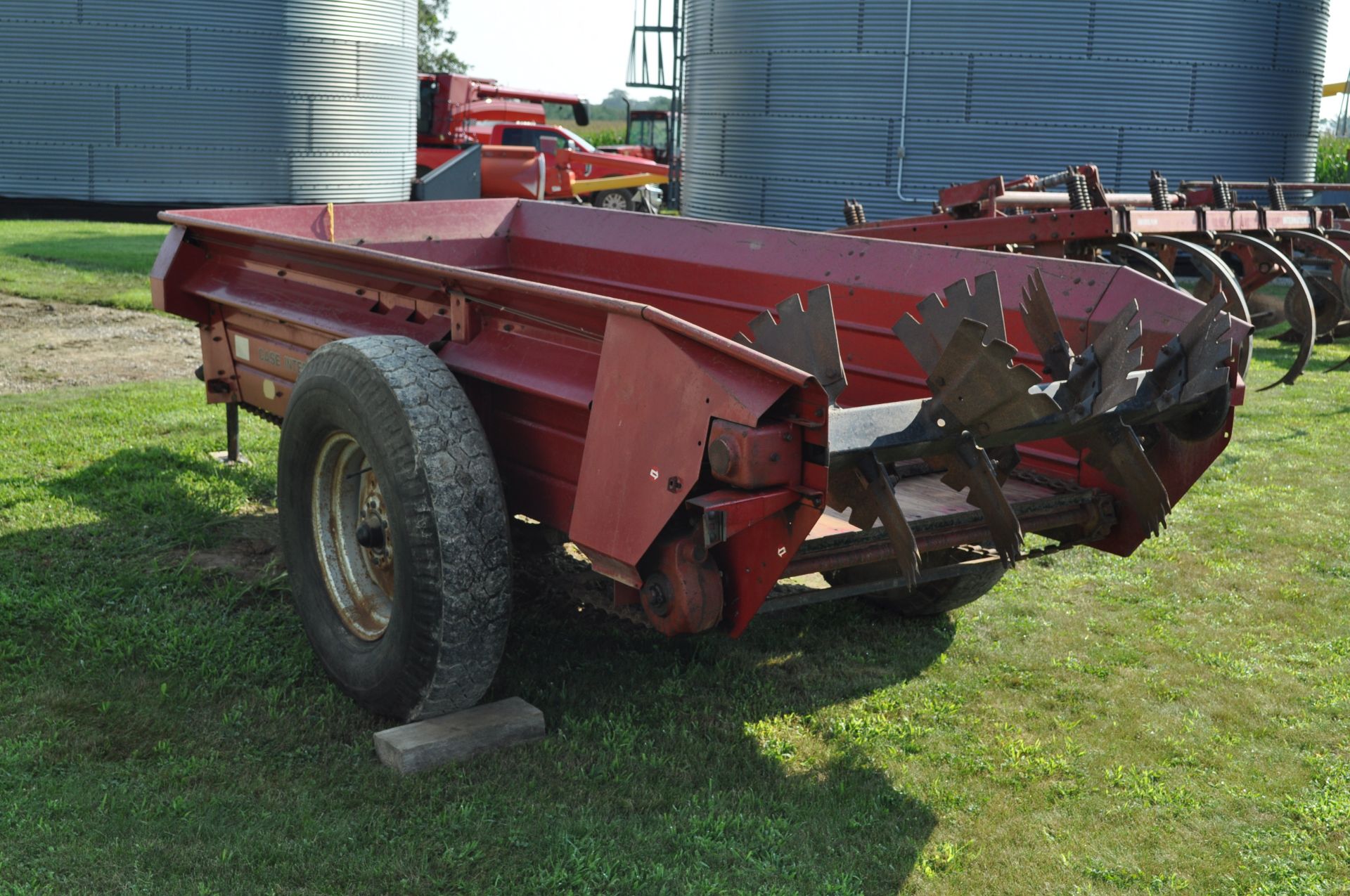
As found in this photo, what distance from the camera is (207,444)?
20.0ft

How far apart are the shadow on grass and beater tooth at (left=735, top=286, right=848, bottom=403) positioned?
86 cm

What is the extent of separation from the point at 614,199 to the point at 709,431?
18.1 m

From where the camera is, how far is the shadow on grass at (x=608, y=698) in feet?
9.52

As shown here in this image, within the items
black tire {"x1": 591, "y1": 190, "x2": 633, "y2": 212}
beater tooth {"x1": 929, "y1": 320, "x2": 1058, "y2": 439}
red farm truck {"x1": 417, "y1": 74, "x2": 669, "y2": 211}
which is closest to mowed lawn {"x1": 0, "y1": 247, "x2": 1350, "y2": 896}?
beater tooth {"x1": 929, "y1": 320, "x2": 1058, "y2": 439}

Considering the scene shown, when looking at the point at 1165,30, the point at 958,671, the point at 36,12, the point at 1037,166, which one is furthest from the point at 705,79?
the point at 958,671

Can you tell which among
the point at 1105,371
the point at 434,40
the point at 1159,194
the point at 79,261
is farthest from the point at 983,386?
the point at 434,40

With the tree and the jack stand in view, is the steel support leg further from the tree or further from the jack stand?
the tree

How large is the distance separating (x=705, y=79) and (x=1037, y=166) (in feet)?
14.7

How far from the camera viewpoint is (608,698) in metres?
3.59

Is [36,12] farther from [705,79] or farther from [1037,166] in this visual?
[1037,166]

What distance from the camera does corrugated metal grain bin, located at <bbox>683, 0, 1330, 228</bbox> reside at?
13547mm

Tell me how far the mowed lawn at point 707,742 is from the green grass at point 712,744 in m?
0.01

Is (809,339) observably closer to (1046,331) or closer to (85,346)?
(1046,331)

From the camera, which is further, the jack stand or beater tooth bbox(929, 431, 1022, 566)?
the jack stand
